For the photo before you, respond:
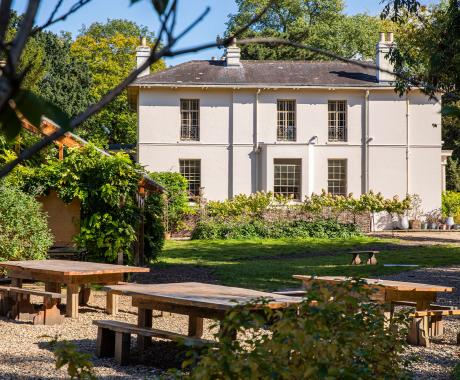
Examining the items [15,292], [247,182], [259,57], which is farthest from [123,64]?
[15,292]

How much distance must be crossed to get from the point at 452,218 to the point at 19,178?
2538 centimetres

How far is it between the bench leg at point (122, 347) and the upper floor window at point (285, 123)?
28249 millimetres

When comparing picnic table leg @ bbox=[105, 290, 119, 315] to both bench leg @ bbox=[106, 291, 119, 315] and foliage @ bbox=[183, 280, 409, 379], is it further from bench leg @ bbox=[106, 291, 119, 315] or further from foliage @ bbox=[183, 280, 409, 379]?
foliage @ bbox=[183, 280, 409, 379]

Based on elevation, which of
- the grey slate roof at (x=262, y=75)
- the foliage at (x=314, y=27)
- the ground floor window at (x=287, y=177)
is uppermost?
the foliage at (x=314, y=27)

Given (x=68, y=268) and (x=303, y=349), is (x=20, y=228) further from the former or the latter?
(x=303, y=349)

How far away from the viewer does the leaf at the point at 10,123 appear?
1188 mm

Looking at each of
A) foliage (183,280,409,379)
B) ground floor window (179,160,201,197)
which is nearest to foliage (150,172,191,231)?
ground floor window (179,160,201,197)

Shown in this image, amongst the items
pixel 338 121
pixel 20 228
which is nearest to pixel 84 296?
pixel 20 228

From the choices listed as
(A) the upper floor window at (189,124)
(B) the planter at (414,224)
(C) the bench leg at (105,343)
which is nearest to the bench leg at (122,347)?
(C) the bench leg at (105,343)

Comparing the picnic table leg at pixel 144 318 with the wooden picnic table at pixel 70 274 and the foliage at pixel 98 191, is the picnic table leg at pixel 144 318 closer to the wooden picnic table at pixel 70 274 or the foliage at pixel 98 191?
the wooden picnic table at pixel 70 274

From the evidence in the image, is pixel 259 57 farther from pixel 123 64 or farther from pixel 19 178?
pixel 19 178

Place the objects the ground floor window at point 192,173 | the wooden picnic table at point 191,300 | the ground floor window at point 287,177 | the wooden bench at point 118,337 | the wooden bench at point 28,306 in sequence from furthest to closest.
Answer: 1. the ground floor window at point 192,173
2. the ground floor window at point 287,177
3. the wooden bench at point 28,306
4. the wooden bench at point 118,337
5. the wooden picnic table at point 191,300

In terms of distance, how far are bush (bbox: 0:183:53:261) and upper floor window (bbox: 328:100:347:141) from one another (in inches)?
884

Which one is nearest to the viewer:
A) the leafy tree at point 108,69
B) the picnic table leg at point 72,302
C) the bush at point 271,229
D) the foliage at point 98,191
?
the picnic table leg at point 72,302
